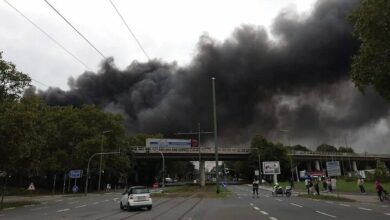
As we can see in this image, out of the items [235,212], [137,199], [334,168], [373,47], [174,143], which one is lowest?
[235,212]

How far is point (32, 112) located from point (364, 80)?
1279 inches

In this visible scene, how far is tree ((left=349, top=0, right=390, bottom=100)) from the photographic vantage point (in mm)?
19703

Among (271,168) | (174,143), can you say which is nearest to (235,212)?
(271,168)

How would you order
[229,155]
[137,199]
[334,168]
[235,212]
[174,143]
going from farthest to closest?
[229,155], [174,143], [334,168], [137,199], [235,212]

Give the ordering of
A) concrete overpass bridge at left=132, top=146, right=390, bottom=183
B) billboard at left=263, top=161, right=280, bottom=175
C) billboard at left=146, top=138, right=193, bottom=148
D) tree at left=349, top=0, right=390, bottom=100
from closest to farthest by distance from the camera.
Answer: tree at left=349, top=0, right=390, bottom=100 → billboard at left=263, top=161, right=280, bottom=175 → concrete overpass bridge at left=132, top=146, right=390, bottom=183 → billboard at left=146, top=138, right=193, bottom=148

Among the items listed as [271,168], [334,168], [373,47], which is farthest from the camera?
[271,168]

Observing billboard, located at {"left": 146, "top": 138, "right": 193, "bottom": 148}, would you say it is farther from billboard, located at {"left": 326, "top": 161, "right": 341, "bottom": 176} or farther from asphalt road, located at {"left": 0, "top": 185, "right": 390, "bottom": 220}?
asphalt road, located at {"left": 0, "top": 185, "right": 390, "bottom": 220}

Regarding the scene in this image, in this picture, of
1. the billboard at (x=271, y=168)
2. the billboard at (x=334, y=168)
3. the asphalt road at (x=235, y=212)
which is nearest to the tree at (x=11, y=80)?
the asphalt road at (x=235, y=212)

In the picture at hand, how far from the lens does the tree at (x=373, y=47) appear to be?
64.6ft

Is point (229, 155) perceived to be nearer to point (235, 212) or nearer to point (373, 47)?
point (235, 212)

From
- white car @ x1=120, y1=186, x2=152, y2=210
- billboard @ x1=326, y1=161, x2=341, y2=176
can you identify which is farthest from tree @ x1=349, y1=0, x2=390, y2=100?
billboard @ x1=326, y1=161, x2=341, y2=176

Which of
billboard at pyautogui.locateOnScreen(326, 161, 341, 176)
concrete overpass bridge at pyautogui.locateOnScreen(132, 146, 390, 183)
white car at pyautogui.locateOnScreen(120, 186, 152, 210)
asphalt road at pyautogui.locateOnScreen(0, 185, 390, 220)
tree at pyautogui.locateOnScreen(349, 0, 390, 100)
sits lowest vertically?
asphalt road at pyautogui.locateOnScreen(0, 185, 390, 220)

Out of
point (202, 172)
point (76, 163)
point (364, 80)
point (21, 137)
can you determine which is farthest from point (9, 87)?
point (202, 172)

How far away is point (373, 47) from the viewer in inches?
824
